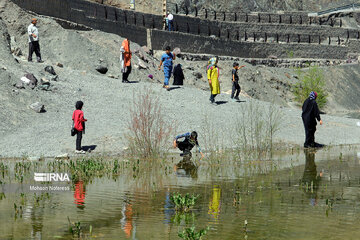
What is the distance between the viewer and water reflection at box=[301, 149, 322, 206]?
10.0 meters

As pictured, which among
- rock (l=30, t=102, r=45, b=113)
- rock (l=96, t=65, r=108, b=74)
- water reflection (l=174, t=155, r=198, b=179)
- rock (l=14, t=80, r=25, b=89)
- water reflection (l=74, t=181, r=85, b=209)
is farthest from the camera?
rock (l=96, t=65, r=108, b=74)

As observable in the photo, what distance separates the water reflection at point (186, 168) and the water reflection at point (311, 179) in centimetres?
212

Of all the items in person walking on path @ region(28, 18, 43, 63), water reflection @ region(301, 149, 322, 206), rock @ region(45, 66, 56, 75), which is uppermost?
person walking on path @ region(28, 18, 43, 63)

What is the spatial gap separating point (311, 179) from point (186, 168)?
2887 mm

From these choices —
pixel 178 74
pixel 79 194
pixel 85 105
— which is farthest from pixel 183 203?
pixel 178 74

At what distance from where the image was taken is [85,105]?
66.9 ft

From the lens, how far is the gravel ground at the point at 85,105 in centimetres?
1722

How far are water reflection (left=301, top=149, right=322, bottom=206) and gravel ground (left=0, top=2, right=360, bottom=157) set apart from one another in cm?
213

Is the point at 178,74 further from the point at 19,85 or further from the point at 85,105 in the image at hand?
the point at 19,85

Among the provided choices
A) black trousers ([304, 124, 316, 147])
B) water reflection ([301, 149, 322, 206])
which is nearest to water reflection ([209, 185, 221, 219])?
water reflection ([301, 149, 322, 206])

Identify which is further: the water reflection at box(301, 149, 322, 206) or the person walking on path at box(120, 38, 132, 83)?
the person walking on path at box(120, 38, 132, 83)

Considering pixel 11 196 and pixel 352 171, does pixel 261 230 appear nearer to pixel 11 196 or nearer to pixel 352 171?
pixel 11 196

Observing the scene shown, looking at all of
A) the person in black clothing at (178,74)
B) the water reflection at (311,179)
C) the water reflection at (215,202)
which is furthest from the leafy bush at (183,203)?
the person in black clothing at (178,74)

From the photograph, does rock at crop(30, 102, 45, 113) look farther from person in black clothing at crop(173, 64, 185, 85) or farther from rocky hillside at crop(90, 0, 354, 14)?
rocky hillside at crop(90, 0, 354, 14)
